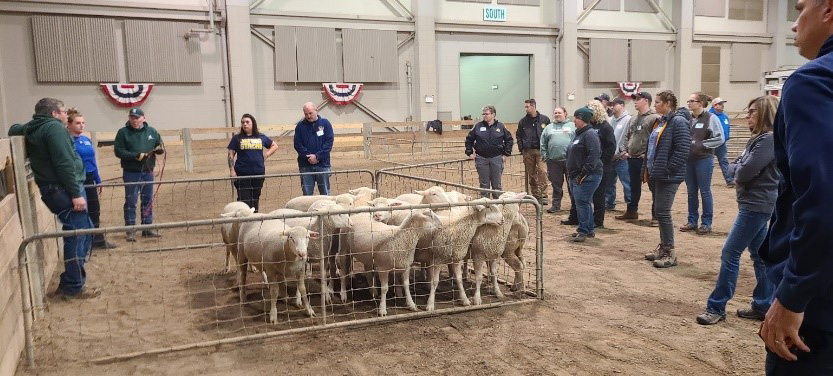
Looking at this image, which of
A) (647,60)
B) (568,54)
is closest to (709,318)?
(568,54)

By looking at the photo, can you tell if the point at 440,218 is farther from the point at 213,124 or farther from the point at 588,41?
the point at 588,41

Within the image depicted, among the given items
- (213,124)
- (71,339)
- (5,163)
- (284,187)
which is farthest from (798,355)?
(213,124)

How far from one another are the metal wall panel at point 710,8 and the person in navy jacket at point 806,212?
89.8 ft

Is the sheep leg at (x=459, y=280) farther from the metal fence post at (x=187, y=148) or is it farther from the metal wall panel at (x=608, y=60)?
the metal wall panel at (x=608, y=60)

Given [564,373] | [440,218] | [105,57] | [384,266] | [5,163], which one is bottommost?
[564,373]

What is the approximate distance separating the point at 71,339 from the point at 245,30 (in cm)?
1464

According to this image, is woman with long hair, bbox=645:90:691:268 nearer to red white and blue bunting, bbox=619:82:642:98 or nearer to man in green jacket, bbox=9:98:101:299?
man in green jacket, bbox=9:98:101:299

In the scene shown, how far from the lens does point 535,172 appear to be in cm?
1048

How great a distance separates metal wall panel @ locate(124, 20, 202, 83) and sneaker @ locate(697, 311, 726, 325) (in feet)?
53.4

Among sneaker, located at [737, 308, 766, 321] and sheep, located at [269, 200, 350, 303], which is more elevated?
sheep, located at [269, 200, 350, 303]

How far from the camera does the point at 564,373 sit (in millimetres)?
3924

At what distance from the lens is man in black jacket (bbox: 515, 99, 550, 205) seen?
10.1 metres

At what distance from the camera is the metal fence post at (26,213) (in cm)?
508

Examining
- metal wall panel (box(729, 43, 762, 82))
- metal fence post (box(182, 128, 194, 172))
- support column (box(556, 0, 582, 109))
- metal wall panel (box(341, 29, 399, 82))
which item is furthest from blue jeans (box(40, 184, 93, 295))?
metal wall panel (box(729, 43, 762, 82))
